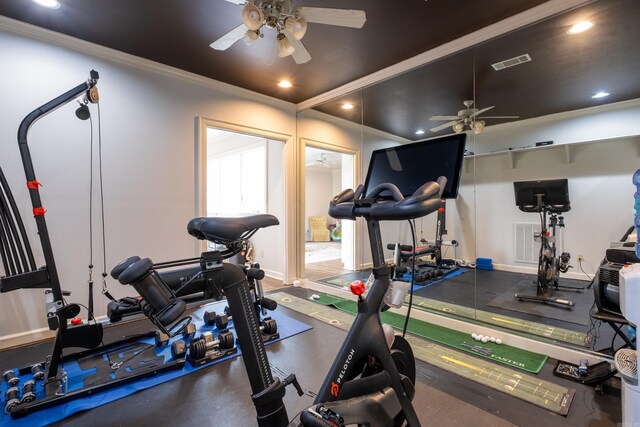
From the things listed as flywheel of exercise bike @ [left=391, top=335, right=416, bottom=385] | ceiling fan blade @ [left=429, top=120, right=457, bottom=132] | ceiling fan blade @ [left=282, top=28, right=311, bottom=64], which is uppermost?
ceiling fan blade @ [left=282, top=28, right=311, bottom=64]

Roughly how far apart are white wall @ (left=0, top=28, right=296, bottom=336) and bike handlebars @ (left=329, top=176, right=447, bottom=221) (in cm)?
270

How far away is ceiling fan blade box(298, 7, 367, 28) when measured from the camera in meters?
2.00

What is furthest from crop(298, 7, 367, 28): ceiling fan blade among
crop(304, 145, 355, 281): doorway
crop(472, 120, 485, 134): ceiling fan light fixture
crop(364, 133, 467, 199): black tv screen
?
crop(304, 145, 355, 281): doorway

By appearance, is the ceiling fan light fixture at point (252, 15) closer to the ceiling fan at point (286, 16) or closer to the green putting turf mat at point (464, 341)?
the ceiling fan at point (286, 16)

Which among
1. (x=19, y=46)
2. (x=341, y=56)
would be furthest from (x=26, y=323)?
(x=341, y=56)

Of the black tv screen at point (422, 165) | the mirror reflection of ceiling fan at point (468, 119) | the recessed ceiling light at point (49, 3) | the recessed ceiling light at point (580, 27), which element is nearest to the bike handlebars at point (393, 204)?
the black tv screen at point (422, 165)

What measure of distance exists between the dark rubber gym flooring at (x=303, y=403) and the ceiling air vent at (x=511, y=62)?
274 cm

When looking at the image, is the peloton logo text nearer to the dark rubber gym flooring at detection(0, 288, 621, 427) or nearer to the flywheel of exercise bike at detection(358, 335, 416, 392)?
the flywheel of exercise bike at detection(358, 335, 416, 392)

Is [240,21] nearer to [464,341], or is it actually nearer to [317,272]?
[464,341]

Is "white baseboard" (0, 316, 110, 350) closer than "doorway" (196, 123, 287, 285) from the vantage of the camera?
Yes

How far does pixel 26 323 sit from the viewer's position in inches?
104

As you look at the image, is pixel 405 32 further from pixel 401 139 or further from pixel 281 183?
pixel 281 183

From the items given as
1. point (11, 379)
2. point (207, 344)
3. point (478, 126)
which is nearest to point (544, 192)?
point (478, 126)

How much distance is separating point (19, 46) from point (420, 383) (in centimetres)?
426
